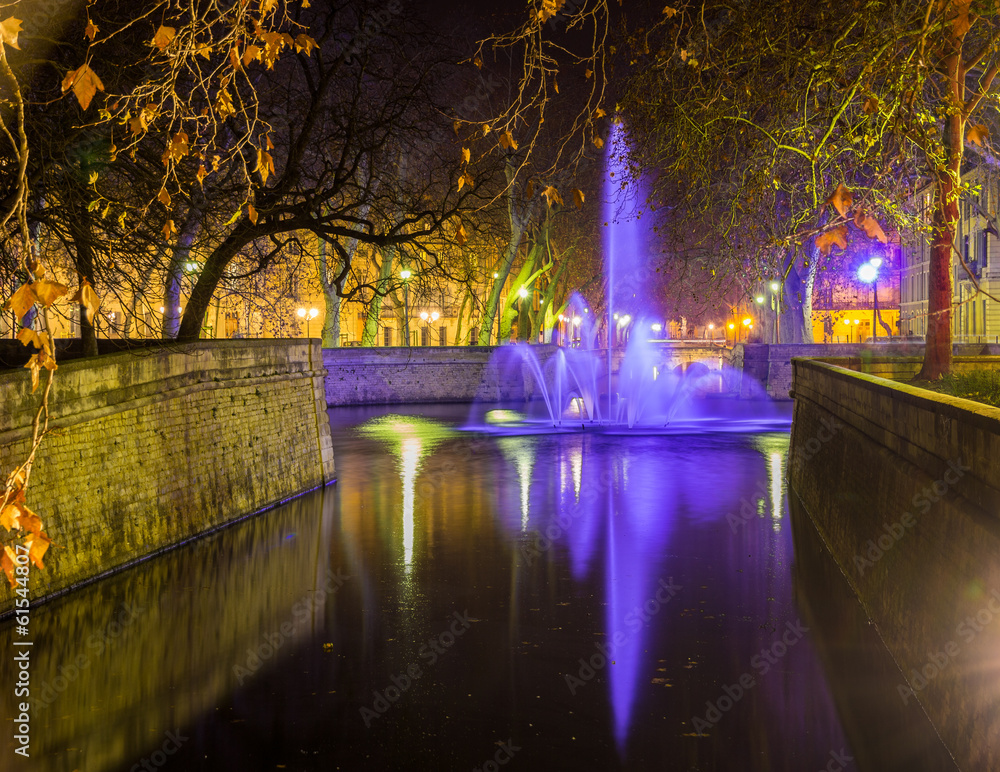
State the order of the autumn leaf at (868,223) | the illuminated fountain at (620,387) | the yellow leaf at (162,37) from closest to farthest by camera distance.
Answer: the yellow leaf at (162,37)
the autumn leaf at (868,223)
the illuminated fountain at (620,387)

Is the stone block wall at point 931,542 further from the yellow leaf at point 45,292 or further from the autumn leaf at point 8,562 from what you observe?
the yellow leaf at point 45,292

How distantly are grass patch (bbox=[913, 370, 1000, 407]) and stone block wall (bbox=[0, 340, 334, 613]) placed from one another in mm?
9998

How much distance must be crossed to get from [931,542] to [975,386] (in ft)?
23.2

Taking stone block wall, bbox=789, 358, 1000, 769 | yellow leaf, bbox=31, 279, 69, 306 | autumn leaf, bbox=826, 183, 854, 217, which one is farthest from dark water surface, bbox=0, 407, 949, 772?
yellow leaf, bbox=31, 279, 69, 306

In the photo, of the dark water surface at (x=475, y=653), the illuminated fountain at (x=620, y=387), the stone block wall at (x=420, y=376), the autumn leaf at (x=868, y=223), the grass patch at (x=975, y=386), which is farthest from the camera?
the stone block wall at (x=420, y=376)

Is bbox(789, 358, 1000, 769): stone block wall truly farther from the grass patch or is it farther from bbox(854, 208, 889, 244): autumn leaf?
bbox(854, 208, 889, 244): autumn leaf

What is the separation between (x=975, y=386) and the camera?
13.8m

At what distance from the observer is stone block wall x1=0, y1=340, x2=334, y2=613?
11.1 meters

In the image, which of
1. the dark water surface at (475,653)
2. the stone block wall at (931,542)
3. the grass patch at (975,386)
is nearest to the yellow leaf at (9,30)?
the dark water surface at (475,653)

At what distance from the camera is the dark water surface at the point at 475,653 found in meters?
7.30

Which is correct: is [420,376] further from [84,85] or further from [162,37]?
[84,85]

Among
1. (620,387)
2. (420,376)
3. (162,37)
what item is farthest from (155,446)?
(620,387)

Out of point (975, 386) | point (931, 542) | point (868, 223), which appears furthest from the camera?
point (975, 386)

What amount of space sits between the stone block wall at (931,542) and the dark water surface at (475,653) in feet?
1.25
